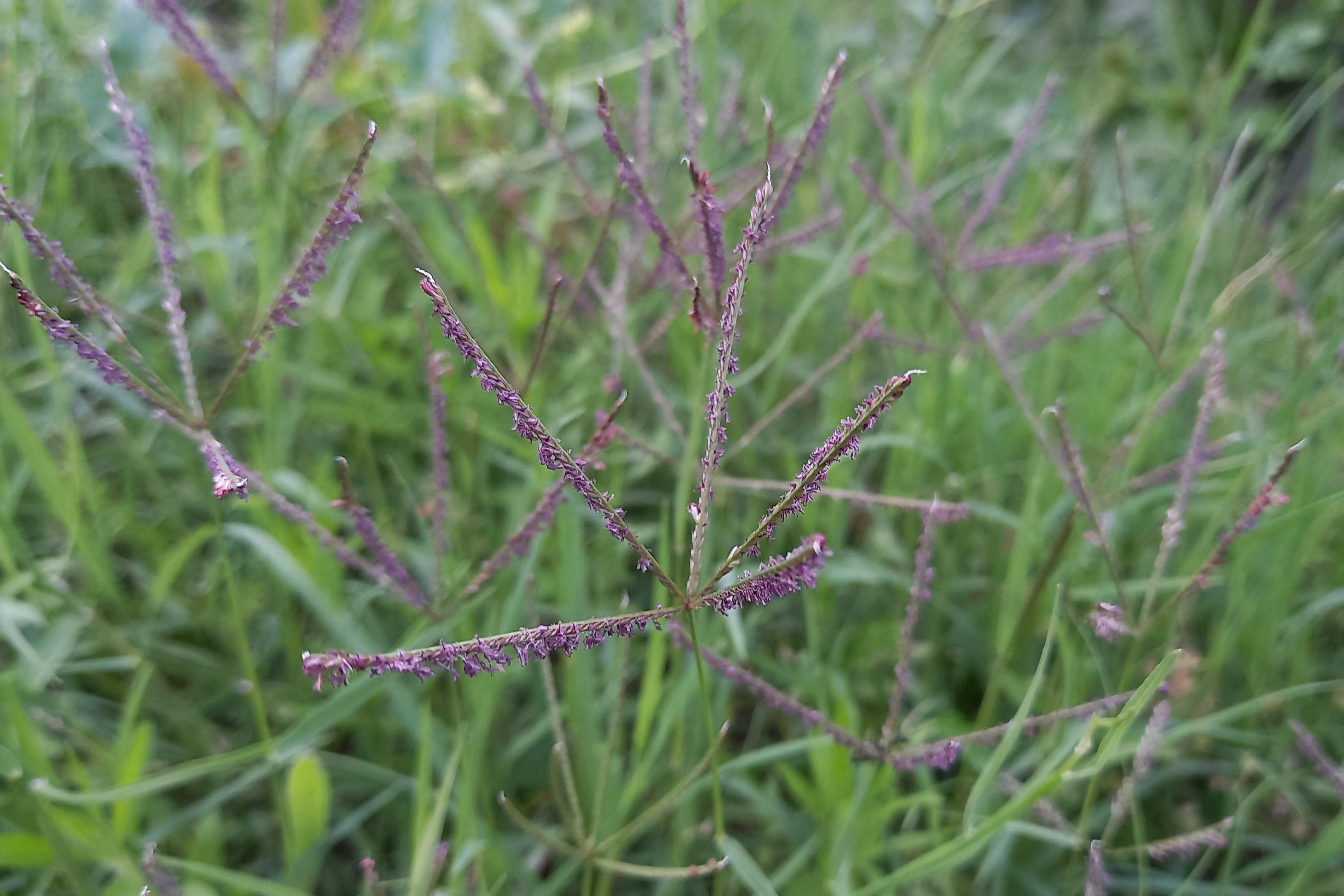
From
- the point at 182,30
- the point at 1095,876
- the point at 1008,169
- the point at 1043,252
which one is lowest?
A: the point at 1095,876

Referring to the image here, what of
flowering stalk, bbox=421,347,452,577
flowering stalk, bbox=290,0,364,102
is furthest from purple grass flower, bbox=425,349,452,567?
flowering stalk, bbox=290,0,364,102

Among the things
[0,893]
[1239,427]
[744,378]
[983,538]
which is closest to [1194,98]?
[1239,427]

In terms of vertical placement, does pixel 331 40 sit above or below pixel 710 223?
above

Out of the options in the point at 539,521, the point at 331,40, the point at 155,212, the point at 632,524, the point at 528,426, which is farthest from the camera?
the point at 632,524

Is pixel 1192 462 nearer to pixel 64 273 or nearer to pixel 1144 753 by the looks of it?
pixel 1144 753

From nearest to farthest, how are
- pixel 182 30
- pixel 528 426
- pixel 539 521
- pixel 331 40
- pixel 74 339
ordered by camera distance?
pixel 528 426 < pixel 74 339 < pixel 539 521 < pixel 182 30 < pixel 331 40

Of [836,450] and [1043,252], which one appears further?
[1043,252]

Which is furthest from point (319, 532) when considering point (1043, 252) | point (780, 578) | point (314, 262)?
point (1043, 252)
